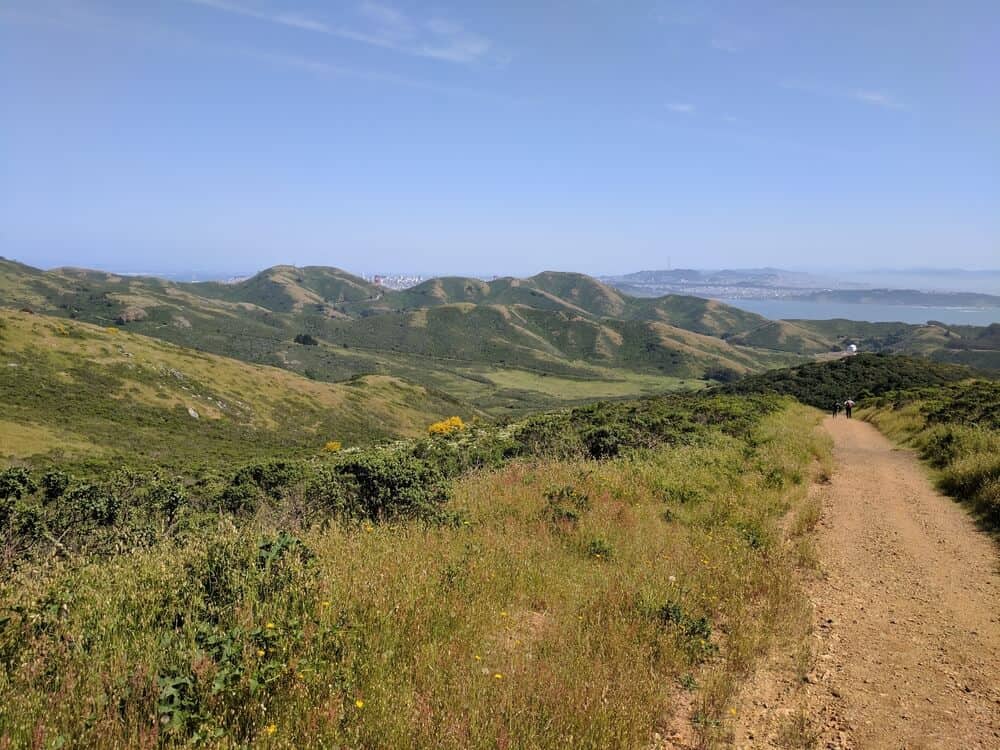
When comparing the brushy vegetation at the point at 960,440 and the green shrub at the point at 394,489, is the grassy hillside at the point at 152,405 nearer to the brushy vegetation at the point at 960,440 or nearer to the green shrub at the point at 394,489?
the green shrub at the point at 394,489

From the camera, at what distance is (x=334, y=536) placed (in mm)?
7285

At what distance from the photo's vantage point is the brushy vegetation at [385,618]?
3715 mm

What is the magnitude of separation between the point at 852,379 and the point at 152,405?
319 ft

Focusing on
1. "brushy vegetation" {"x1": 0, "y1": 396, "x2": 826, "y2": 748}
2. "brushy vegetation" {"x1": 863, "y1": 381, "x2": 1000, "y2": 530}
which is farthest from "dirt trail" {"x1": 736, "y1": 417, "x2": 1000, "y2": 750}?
"brushy vegetation" {"x1": 863, "y1": 381, "x2": 1000, "y2": 530}

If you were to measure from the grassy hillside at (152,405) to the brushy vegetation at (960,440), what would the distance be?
59958 millimetres

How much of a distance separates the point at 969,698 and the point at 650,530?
4367 millimetres

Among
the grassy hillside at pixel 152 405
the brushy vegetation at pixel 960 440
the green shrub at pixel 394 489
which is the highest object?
the green shrub at pixel 394 489

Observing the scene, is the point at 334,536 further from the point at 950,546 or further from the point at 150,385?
the point at 150,385

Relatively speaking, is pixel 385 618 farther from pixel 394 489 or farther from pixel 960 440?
pixel 960 440

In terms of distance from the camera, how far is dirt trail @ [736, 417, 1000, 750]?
4.67 m

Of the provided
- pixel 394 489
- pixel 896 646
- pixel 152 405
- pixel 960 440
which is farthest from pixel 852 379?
pixel 152 405

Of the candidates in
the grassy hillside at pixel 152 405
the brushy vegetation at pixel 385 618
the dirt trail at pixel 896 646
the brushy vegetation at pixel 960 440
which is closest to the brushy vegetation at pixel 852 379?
the brushy vegetation at pixel 960 440

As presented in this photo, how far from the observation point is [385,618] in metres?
5.03

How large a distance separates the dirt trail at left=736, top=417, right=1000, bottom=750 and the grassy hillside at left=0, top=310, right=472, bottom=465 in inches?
2415
